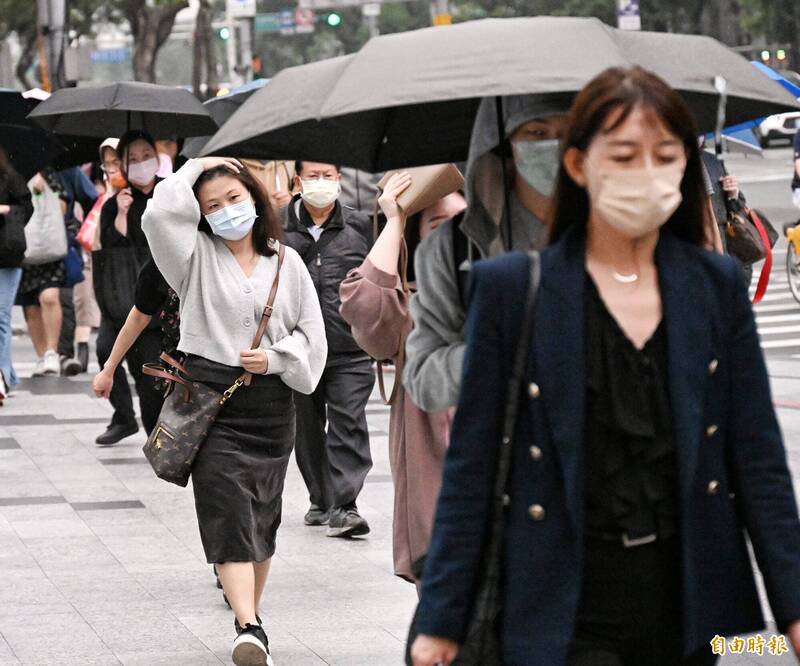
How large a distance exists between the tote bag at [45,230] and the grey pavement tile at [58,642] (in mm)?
7108

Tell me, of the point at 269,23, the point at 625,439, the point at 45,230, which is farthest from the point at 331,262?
the point at 269,23

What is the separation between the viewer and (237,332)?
5949mm

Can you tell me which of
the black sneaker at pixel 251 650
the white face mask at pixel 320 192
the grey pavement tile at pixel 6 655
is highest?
the white face mask at pixel 320 192

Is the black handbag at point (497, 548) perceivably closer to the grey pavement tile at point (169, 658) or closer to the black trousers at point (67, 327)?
the grey pavement tile at point (169, 658)

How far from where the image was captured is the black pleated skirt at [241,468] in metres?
5.83

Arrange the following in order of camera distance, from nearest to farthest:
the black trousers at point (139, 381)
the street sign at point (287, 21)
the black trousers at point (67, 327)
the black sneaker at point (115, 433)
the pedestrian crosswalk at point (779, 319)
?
the black trousers at point (139, 381) < the black sneaker at point (115, 433) < the black trousers at point (67, 327) < the pedestrian crosswalk at point (779, 319) < the street sign at point (287, 21)

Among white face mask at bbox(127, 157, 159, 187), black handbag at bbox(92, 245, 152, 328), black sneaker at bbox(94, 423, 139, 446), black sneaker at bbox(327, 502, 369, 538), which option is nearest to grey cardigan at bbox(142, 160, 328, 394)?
black sneaker at bbox(327, 502, 369, 538)

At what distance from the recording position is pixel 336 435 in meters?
8.09

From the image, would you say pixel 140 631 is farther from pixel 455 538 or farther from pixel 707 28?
pixel 707 28

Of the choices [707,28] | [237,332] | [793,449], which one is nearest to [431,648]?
[237,332]

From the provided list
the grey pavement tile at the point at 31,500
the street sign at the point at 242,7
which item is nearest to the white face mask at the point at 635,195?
the grey pavement tile at the point at 31,500

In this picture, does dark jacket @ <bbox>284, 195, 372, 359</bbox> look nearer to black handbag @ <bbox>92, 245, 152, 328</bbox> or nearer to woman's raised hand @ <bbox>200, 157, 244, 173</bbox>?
woman's raised hand @ <bbox>200, 157, 244, 173</bbox>

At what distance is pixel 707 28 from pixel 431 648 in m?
61.5

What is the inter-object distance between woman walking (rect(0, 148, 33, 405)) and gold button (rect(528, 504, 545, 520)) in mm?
8782
